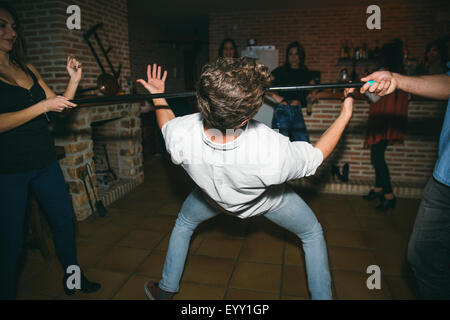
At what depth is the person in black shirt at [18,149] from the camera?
4.80ft

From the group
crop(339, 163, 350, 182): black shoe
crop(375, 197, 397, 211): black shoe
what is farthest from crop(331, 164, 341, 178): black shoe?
crop(375, 197, 397, 211): black shoe

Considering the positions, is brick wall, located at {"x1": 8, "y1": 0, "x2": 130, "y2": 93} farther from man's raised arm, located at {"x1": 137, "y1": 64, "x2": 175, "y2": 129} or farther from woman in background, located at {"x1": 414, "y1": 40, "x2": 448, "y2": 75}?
woman in background, located at {"x1": 414, "y1": 40, "x2": 448, "y2": 75}

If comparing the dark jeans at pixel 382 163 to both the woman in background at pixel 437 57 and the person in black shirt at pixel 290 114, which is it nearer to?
the person in black shirt at pixel 290 114

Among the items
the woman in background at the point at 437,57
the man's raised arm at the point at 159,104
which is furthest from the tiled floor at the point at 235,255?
the woman in background at the point at 437,57

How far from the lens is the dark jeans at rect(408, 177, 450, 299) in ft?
3.98

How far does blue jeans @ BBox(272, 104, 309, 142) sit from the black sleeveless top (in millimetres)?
2103

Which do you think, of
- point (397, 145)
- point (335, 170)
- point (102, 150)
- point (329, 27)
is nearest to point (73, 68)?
point (102, 150)

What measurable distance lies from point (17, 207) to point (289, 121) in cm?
242

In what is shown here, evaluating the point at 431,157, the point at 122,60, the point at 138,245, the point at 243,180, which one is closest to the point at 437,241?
the point at 243,180

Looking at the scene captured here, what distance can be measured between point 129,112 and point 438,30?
6.52 m

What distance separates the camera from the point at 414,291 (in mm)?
1898

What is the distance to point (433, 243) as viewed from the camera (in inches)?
49.3
